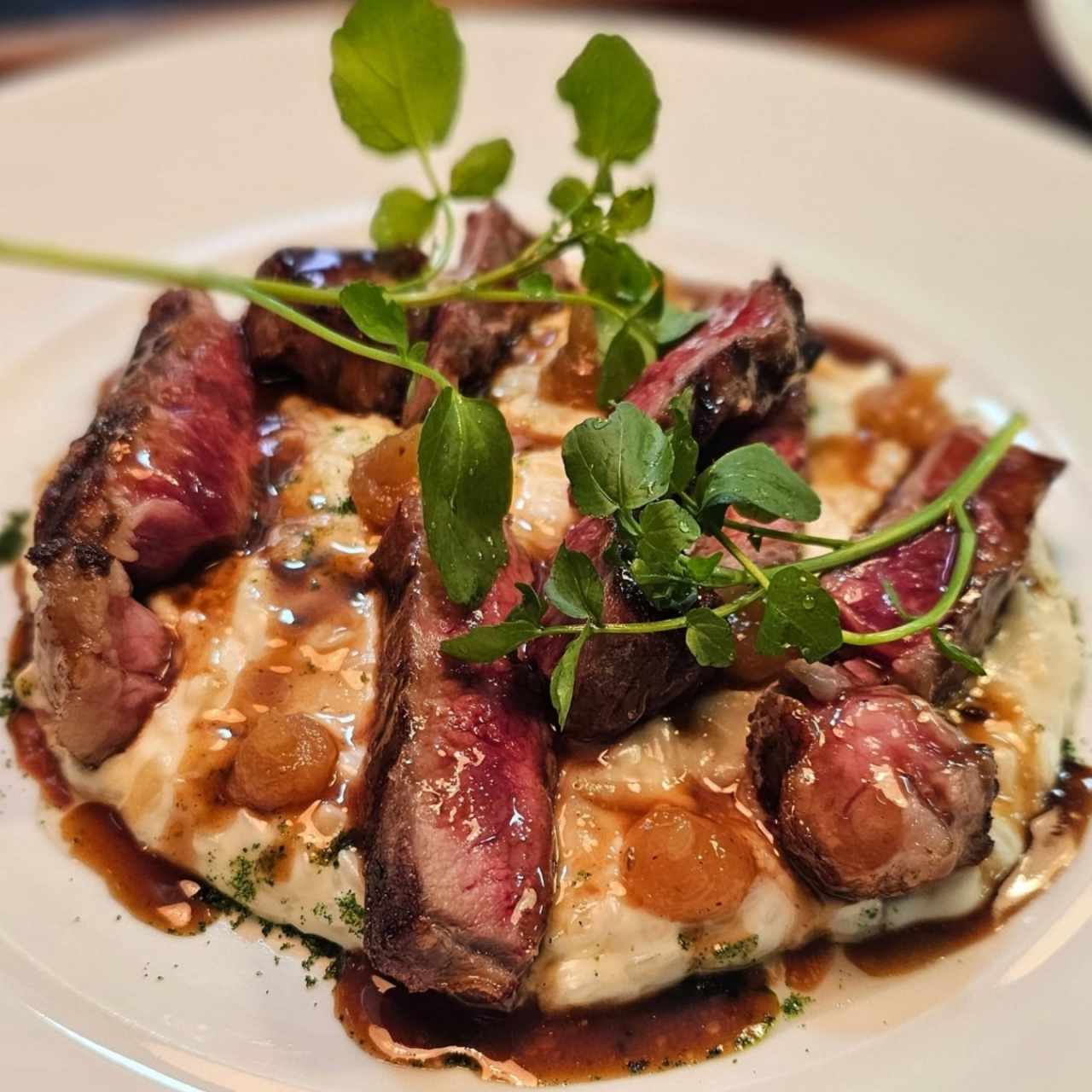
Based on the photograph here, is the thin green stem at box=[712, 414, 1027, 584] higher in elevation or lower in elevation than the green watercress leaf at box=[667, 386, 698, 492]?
lower

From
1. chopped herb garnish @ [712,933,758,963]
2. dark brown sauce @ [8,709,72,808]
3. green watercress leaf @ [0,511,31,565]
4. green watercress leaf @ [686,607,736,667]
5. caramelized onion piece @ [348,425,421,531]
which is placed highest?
green watercress leaf @ [686,607,736,667]

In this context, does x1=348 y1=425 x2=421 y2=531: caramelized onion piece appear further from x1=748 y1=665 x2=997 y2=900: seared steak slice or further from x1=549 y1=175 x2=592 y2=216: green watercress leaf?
x1=748 y1=665 x2=997 y2=900: seared steak slice

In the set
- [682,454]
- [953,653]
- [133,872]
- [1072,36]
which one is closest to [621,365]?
[682,454]

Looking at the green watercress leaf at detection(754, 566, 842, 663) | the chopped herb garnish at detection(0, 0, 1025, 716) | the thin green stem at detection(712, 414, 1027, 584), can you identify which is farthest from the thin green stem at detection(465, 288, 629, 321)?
the green watercress leaf at detection(754, 566, 842, 663)

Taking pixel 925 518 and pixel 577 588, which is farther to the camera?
pixel 925 518

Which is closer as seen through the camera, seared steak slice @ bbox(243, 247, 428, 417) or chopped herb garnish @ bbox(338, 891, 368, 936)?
chopped herb garnish @ bbox(338, 891, 368, 936)

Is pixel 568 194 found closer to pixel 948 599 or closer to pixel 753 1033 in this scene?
pixel 948 599
